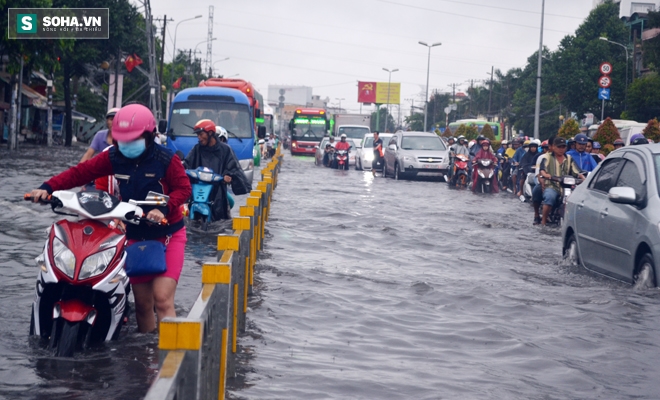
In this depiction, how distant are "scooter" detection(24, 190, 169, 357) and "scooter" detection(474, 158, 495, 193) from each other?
843 inches

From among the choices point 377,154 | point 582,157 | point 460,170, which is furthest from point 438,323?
point 377,154

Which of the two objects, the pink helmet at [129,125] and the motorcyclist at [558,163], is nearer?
the pink helmet at [129,125]

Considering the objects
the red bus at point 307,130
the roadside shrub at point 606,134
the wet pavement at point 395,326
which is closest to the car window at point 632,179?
the wet pavement at point 395,326

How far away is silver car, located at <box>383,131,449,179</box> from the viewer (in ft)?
98.2

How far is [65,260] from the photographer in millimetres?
5309

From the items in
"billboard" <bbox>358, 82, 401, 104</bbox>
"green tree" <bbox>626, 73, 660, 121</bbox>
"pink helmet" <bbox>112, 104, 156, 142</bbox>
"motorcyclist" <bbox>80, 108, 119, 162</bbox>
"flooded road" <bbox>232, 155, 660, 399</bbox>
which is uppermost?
"billboard" <bbox>358, 82, 401, 104</bbox>

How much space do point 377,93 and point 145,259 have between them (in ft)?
409

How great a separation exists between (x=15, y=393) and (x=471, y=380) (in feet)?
8.82

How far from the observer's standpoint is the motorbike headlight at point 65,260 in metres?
5.30

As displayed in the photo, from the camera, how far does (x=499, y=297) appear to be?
9.01 metres

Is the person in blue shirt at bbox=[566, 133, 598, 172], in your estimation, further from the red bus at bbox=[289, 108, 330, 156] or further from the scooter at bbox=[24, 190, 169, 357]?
the red bus at bbox=[289, 108, 330, 156]

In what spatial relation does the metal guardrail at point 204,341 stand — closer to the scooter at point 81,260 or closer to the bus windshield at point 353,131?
the scooter at point 81,260

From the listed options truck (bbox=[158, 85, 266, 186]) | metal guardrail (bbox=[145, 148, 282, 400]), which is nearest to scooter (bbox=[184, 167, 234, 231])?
metal guardrail (bbox=[145, 148, 282, 400])

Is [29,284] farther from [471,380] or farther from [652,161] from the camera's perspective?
[652,161]
